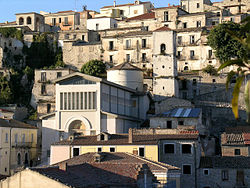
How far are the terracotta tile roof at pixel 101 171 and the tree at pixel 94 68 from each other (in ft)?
138

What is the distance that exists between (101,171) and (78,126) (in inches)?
1006

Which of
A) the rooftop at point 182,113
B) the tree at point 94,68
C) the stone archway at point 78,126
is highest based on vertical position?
the tree at point 94,68

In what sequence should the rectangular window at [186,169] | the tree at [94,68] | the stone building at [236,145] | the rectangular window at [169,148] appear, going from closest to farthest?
the rectangular window at [186,169], the rectangular window at [169,148], the stone building at [236,145], the tree at [94,68]

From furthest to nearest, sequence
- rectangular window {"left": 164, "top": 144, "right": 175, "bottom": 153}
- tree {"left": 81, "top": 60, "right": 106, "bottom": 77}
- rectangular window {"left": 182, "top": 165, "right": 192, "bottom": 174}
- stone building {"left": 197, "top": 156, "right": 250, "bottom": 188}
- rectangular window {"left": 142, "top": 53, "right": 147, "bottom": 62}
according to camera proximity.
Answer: rectangular window {"left": 142, "top": 53, "right": 147, "bottom": 62}, tree {"left": 81, "top": 60, "right": 106, "bottom": 77}, rectangular window {"left": 164, "top": 144, "right": 175, "bottom": 153}, rectangular window {"left": 182, "top": 165, "right": 192, "bottom": 174}, stone building {"left": 197, "top": 156, "right": 250, "bottom": 188}

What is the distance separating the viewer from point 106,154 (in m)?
44.5

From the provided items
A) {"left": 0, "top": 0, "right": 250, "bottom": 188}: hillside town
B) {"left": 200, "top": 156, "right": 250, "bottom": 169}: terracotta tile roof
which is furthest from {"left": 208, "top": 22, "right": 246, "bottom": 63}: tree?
{"left": 200, "top": 156, "right": 250, "bottom": 169}: terracotta tile roof

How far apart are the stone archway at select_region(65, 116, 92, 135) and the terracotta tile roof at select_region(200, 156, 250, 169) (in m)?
16.3

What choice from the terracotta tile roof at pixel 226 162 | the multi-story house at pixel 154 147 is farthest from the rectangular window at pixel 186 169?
the terracotta tile roof at pixel 226 162

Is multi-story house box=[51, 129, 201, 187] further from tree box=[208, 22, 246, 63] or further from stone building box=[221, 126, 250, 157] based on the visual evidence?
tree box=[208, 22, 246, 63]

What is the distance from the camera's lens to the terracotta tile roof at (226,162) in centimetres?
4819

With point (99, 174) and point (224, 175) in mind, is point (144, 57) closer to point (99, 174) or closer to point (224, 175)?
point (224, 175)

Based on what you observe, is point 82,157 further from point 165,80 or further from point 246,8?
point 246,8

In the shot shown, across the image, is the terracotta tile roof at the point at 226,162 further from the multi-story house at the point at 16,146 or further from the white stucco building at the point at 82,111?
the multi-story house at the point at 16,146

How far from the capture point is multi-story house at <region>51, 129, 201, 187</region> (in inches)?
1940
